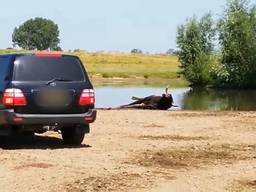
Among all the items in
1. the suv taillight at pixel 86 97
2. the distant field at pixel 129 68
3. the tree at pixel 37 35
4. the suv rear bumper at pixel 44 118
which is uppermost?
Answer: the tree at pixel 37 35

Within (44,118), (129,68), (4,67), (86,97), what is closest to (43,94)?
(44,118)

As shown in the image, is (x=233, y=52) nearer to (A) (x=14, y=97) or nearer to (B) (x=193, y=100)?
(B) (x=193, y=100)

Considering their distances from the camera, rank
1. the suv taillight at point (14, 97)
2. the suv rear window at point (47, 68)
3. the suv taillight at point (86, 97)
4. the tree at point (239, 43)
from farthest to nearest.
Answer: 1. the tree at point (239, 43)
2. the suv taillight at point (86, 97)
3. the suv rear window at point (47, 68)
4. the suv taillight at point (14, 97)

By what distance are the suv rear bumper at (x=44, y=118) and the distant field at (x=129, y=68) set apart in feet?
205

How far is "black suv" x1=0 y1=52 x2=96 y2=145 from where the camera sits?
1206 centimetres

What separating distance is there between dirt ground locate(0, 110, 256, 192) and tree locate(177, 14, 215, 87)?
57.4 metres

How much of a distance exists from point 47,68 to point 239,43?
191 feet

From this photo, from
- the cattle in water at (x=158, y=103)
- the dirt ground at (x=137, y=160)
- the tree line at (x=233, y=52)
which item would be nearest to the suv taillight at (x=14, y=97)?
the dirt ground at (x=137, y=160)

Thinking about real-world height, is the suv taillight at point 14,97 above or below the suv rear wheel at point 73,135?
above

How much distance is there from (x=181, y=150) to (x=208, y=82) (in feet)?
199

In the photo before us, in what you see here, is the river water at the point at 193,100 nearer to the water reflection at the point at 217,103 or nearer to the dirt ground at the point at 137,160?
the water reflection at the point at 217,103

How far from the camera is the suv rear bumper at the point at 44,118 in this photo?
12.0m

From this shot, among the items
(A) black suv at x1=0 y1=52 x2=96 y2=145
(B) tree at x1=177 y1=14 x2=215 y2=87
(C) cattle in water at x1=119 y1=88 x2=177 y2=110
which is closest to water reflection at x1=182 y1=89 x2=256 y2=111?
(C) cattle in water at x1=119 y1=88 x2=177 y2=110

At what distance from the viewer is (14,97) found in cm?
1201
